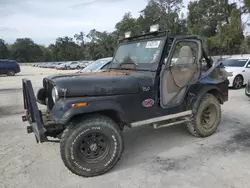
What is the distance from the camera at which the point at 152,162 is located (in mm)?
3855

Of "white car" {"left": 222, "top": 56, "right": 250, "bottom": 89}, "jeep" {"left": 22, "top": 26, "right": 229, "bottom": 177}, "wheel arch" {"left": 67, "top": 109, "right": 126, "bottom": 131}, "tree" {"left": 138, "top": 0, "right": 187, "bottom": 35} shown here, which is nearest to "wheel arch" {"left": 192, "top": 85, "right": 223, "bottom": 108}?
"jeep" {"left": 22, "top": 26, "right": 229, "bottom": 177}

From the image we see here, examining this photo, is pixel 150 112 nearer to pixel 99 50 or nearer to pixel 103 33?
pixel 99 50

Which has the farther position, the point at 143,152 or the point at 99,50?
the point at 99,50

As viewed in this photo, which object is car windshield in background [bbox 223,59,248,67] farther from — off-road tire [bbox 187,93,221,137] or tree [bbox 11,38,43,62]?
tree [bbox 11,38,43,62]

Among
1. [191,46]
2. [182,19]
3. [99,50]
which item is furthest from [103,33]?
[191,46]

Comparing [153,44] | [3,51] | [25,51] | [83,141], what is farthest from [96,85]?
[25,51]

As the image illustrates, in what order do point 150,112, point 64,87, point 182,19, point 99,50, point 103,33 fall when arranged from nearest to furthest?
point 64,87
point 150,112
point 182,19
point 99,50
point 103,33

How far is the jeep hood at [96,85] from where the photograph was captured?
3.25m

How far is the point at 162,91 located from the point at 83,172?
1803 mm

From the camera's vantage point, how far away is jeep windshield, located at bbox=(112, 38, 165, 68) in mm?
4164

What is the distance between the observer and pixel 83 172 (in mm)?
3371

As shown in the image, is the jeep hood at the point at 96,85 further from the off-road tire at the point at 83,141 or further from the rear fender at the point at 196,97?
the rear fender at the point at 196,97

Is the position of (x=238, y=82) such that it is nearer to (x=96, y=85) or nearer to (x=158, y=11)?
(x=96, y=85)

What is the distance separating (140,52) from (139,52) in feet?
0.10
